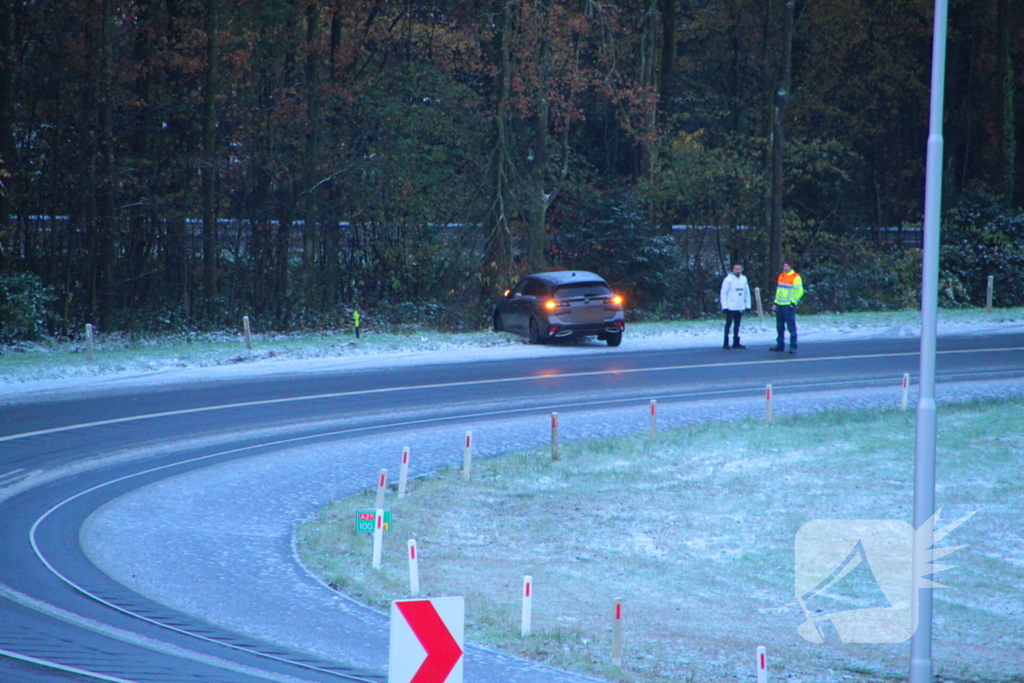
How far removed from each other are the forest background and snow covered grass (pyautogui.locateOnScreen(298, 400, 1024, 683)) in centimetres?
1856

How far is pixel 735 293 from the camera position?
24562 mm

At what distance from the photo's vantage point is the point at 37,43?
3297 cm

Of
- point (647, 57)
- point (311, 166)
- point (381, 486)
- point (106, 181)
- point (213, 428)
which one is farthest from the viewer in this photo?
point (647, 57)

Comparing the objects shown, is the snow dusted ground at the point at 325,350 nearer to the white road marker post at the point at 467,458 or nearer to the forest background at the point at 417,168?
the forest background at the point at 417,168

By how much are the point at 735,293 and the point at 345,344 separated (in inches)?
351

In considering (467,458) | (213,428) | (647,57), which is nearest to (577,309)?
(213,428)

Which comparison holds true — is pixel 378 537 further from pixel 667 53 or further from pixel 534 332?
pixel 667 53

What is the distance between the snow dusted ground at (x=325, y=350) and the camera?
20938 mm

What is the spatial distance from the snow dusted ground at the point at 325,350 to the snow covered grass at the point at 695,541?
870 cm

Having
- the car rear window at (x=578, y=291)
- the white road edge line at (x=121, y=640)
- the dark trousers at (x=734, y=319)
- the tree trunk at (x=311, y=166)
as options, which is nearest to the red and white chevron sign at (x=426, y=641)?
the white road edge line at (x=121, y=640)

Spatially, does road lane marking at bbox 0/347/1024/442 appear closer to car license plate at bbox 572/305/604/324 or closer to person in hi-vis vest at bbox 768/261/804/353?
person in hi-vis vest at bbox 768/261/804/353

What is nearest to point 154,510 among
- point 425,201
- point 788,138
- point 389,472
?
point 389,472

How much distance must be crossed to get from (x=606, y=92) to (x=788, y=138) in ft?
50.5

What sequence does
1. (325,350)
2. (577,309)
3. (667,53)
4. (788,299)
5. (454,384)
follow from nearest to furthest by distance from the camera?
(454,384) → (788,299) → (325,350) → (577,309) → (667,53)
